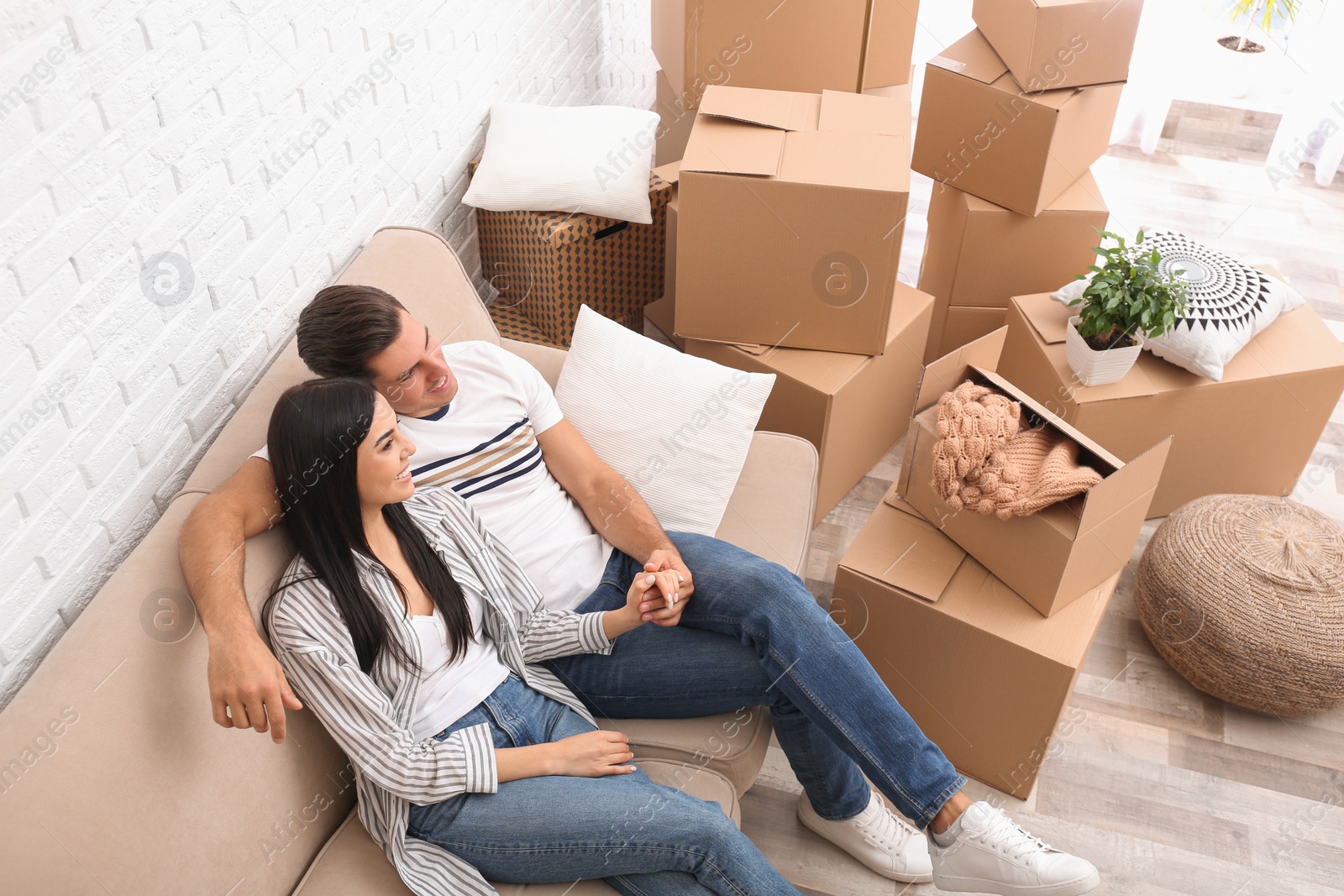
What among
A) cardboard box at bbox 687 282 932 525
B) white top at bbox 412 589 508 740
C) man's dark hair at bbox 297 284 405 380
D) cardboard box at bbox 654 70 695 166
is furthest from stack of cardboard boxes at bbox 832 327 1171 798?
cardboard box at bbox 654 70 695 166

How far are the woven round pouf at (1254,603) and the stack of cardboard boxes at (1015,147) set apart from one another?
0.87m

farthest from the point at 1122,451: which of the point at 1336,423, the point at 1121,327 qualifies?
the point at 1336,423

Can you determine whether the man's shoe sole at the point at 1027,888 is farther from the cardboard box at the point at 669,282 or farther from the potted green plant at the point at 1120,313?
the cardboard box at the point at 669,282

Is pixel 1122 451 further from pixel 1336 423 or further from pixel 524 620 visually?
pixel 524 620

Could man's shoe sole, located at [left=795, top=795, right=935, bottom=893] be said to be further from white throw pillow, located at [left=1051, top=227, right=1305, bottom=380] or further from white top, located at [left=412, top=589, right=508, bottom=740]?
white throw pillow, located at [left=1051, top=227, right=1305, bottom=380]

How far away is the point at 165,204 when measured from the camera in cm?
145

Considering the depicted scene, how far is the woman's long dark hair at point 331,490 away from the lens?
132 cm

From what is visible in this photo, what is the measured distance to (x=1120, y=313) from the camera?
2041mm

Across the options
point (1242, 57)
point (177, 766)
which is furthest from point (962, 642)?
point (1242, 57)

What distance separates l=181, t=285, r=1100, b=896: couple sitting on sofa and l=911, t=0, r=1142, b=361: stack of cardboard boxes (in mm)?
1391

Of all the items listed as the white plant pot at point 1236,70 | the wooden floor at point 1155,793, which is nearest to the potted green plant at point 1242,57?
the white plant pot at point 1236,70

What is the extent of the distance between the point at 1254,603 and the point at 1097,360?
55cm

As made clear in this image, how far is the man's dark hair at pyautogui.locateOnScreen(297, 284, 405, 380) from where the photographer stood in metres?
1.48

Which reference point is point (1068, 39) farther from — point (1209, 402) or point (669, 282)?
point (669, 282)
